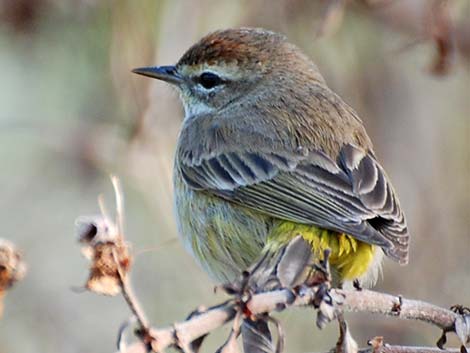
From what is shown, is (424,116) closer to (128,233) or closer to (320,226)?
(128,233)

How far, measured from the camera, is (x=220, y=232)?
499 cm

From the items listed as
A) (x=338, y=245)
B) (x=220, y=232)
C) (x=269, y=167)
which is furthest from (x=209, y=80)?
(x=338, y=245)

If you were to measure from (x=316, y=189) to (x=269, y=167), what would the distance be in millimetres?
368

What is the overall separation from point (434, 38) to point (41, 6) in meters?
3.14

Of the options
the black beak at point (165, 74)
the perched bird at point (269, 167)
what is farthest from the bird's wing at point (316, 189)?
the black beak at point (165, 74)

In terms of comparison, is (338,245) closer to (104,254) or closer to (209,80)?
(209,80)

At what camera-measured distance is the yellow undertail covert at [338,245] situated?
4576 millimetres

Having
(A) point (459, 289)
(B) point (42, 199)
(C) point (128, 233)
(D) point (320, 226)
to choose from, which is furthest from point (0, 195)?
(D) point (320, 226)

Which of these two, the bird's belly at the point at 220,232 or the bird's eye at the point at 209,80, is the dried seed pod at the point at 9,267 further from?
the bird's eye at the point at 209,80

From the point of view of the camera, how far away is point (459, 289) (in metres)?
6.98

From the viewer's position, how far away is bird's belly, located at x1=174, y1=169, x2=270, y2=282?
4.87m

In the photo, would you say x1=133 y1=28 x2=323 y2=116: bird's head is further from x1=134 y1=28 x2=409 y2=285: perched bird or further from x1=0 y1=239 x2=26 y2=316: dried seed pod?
x1=0 y1=239 x2=26 y2=316: dried seed pod

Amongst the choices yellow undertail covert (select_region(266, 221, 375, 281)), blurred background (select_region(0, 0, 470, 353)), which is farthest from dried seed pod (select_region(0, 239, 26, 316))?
blurred background (select_region(0, 0, 470, 353))

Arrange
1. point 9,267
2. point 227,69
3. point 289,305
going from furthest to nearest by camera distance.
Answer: point 227,69, point 289,305, point 9,267
